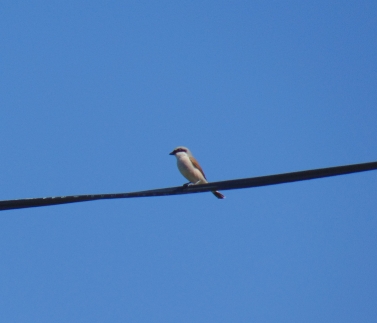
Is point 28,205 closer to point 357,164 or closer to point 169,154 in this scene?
point 357,164

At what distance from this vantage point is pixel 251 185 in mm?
6426

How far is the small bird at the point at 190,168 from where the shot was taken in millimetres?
12602

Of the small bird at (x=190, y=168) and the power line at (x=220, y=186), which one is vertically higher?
the small bird at (x=190, y=168)

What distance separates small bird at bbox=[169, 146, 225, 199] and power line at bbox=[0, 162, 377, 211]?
5032mm

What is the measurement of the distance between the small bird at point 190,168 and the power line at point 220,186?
16.5 feet

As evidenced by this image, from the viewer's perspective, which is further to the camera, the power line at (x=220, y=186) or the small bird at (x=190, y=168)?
the small bird at (x=190, y=168)

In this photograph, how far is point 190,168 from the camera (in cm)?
1262

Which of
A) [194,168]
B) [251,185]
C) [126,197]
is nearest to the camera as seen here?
[251,185]

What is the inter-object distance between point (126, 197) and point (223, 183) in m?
0.95

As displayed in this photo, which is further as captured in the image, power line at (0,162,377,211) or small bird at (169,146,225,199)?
small bird at (169,146,225,199)

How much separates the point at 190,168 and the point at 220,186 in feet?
19.2

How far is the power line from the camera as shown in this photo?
19.0ft

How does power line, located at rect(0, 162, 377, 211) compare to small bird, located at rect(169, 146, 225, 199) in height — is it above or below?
below

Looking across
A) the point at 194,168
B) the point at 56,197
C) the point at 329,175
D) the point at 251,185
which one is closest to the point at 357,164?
the point at 329,175
